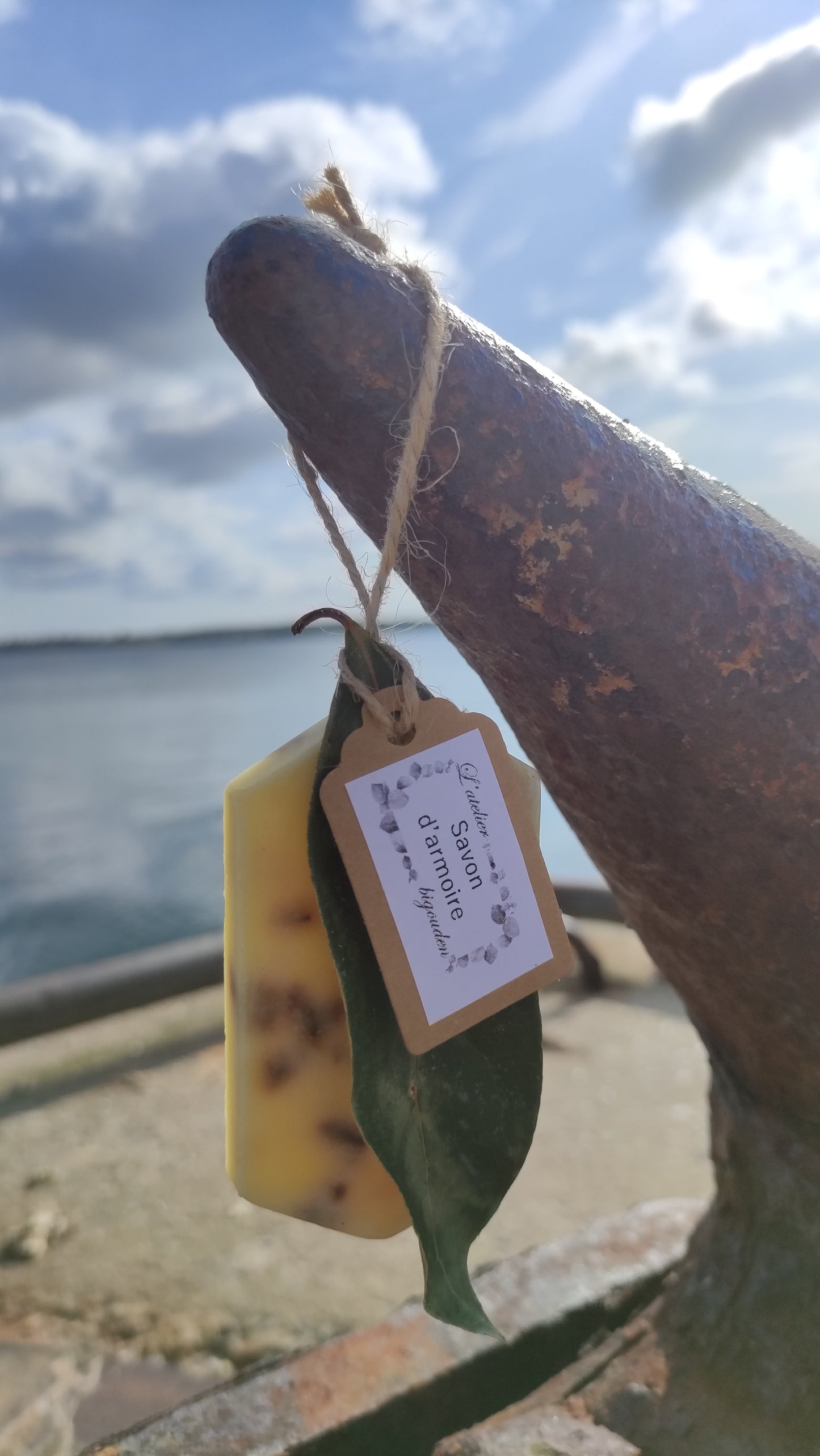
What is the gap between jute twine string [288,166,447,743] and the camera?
42 centimetres

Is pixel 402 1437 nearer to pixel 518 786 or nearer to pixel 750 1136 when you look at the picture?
pixel 750 1136

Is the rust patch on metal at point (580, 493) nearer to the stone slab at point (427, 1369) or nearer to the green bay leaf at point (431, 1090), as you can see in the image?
the green bay leaf at point (431, 1090)

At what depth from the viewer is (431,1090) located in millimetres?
495

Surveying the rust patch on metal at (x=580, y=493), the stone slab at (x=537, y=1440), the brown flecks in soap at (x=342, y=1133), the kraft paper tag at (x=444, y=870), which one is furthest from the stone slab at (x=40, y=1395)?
the rust patch on metal at (x=580, y=493)

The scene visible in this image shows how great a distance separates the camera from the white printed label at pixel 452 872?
0.48m

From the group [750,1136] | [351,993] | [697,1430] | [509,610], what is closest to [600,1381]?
[697,1430]

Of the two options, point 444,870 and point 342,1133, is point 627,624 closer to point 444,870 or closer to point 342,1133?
point 444,870

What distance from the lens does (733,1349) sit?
65 cm

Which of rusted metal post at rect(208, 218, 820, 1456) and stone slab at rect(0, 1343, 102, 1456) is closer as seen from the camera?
rusted metal post at rect(208, 218, 820, 1456)

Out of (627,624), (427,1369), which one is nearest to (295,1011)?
(627,624)

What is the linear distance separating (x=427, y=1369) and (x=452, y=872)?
0.48 m

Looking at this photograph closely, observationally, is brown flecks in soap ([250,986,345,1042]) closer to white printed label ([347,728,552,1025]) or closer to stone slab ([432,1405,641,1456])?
white printed label ([347,728,552,1025])

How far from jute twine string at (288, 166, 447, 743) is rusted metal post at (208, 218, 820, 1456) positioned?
0.03ft

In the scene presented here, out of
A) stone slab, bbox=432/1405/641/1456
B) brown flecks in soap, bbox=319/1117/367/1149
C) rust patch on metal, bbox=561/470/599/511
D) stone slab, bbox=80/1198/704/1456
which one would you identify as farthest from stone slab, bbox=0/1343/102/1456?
rust patch on metal, bbox=561/470/599/511
